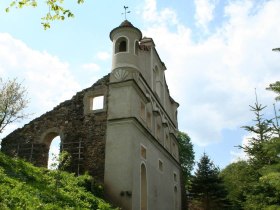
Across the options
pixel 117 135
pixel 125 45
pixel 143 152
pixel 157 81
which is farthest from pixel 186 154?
pixel 117 135

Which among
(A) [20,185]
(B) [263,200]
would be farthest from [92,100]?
(B) [263,200]

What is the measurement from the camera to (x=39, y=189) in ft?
37.2

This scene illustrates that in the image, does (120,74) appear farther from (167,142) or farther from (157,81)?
(167,142)

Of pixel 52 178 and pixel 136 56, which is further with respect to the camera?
pixel 136 56

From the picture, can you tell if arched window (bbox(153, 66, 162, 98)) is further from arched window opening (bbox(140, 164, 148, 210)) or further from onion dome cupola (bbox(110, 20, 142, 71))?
arched window opening (bbox(140, 164, 148, 210))

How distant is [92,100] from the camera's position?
20.0 m

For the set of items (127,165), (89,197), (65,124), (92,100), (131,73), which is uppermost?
(131,73)

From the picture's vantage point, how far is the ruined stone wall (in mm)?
18047

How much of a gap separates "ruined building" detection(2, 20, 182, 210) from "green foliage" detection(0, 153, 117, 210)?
1.94m

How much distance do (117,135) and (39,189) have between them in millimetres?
6777

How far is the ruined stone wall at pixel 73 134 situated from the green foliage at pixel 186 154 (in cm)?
2144

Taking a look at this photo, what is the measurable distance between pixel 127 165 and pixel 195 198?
18120 millimetres

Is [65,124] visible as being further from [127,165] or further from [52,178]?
[52,178]

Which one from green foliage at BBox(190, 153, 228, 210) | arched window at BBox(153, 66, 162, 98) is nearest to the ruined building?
arched window at BBox(153, 66, 162, 98)
